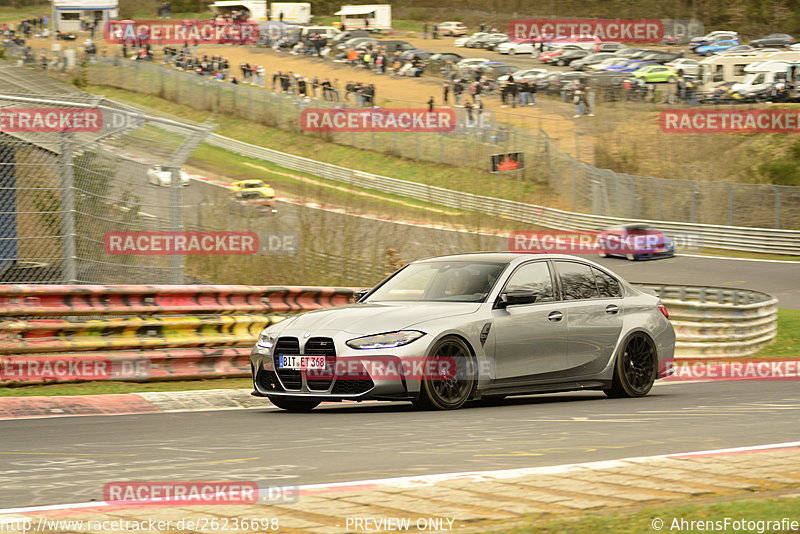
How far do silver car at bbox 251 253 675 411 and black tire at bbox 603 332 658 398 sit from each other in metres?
0.01

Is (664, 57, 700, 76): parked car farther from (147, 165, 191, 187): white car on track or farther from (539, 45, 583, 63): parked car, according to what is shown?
(147, 165, 191, 187): white car on track

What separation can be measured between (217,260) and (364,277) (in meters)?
2.76

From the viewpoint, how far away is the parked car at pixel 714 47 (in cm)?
8575

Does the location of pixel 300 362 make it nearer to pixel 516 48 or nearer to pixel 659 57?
pixel 659 57

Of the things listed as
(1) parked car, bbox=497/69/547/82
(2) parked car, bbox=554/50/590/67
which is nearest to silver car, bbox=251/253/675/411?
(1) parked car, bbox=497/69/547/82

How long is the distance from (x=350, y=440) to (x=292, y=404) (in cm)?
260

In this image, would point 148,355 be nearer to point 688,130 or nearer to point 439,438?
point 439,438

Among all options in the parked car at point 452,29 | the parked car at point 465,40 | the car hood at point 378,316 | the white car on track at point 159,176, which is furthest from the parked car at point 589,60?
the car hood at point 378,316

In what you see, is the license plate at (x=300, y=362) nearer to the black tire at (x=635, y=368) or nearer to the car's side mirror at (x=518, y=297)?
the car's side mirror at (x=518, y=297)

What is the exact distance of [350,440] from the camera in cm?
802

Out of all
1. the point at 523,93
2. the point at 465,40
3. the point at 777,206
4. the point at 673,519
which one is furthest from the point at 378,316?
the point at 465,40

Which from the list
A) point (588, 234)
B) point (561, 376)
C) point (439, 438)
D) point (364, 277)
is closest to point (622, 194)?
point (588, 234)

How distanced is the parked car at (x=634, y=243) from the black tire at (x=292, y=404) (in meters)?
33.7

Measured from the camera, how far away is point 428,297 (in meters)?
10.9
